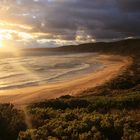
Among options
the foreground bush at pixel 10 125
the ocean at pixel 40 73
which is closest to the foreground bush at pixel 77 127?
the foreground bush at pixel 10 125

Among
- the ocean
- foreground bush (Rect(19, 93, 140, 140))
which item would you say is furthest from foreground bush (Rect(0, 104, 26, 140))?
the ocean

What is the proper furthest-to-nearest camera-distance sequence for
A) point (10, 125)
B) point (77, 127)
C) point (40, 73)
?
point (40, 73) → point (10, 125) → point (77, 127)

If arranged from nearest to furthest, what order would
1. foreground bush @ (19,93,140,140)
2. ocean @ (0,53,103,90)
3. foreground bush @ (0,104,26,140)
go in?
foreground bush @ (19,93,140,140), foreground bush @ (0,104,26,140), ocean @ (0,53,103,90)

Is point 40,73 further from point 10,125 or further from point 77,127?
point 77,127

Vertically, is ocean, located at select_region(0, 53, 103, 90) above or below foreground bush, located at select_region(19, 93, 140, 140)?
below

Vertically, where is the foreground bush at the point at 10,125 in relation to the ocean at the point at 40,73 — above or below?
above

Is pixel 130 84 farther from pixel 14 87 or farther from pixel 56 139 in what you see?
pixel 56 139

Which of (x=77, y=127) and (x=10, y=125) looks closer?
(x=77, y=127)

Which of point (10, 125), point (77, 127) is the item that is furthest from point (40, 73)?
point (77, 127)

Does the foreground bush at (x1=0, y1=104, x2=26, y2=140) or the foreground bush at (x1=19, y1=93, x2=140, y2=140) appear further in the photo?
the foreground bush at (x1=0, y1=104, x2=26, y2=140)

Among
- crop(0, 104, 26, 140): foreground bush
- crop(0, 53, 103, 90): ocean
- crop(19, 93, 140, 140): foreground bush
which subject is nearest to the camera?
crop(19, 93, 140, 140): foreground bush

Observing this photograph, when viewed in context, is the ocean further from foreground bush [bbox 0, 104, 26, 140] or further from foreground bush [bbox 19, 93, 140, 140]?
foreground bush [bbox 19, 93, 140, 140]

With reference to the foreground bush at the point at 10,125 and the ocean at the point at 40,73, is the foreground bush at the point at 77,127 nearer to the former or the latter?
the foreground bush at the point at 10,125

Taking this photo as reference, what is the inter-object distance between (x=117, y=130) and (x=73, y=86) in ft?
87.5
